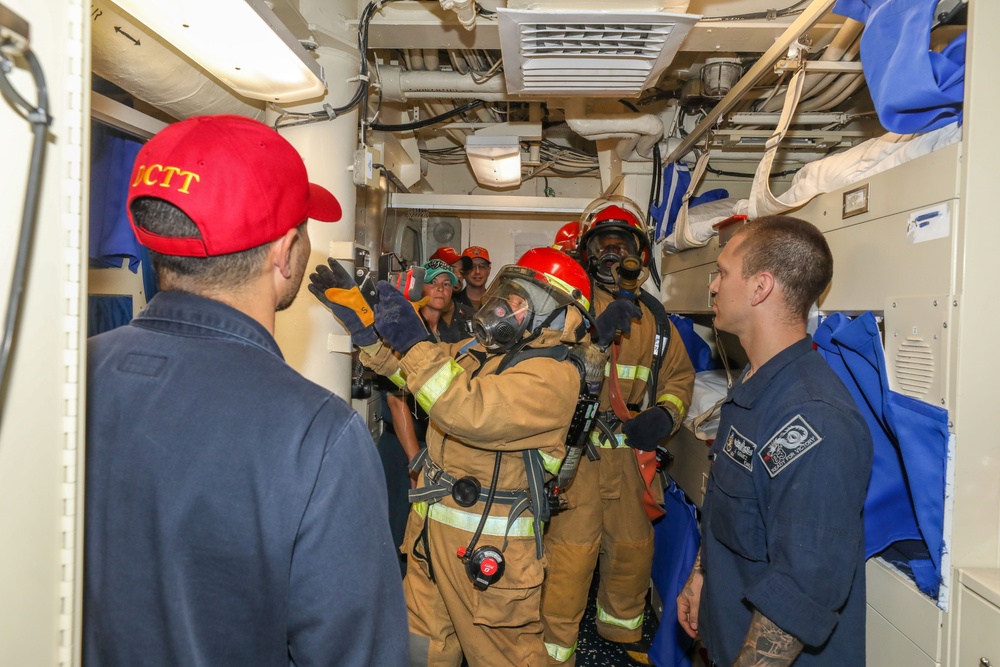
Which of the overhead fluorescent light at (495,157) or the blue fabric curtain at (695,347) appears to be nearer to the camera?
the overhead fluorescent light at (495,157)

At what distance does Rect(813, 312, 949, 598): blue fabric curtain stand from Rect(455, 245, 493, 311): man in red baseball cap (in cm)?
378

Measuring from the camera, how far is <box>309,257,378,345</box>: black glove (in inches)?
79.2

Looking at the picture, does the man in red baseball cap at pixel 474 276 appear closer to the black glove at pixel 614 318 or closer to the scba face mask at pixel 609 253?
the scba face mask at pixel 609 253

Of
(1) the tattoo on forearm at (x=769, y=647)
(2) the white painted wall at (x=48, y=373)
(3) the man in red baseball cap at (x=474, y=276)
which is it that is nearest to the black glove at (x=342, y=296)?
(2) the white painted wall at (x=48, y=373)

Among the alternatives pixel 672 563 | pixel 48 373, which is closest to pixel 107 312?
pixel 48 373

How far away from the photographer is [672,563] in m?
3.50

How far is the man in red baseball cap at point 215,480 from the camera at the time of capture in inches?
36.8

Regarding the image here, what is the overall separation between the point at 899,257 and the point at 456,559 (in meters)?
1.80

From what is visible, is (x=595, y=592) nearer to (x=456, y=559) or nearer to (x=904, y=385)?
(x=456, y=559)

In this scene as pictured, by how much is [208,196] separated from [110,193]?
5.80 ft

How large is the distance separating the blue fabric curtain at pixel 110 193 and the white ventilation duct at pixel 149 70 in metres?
0.28

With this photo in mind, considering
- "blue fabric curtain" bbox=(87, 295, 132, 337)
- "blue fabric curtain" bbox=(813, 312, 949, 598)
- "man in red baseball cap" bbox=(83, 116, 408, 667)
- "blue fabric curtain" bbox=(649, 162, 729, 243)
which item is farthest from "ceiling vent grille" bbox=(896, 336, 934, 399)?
"blue fabric curtain" bbox=(87, 295, 132, 337)

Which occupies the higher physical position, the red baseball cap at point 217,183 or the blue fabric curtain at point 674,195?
the blue fabric curtain at point 674,195

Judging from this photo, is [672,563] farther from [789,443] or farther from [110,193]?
[110,193]
